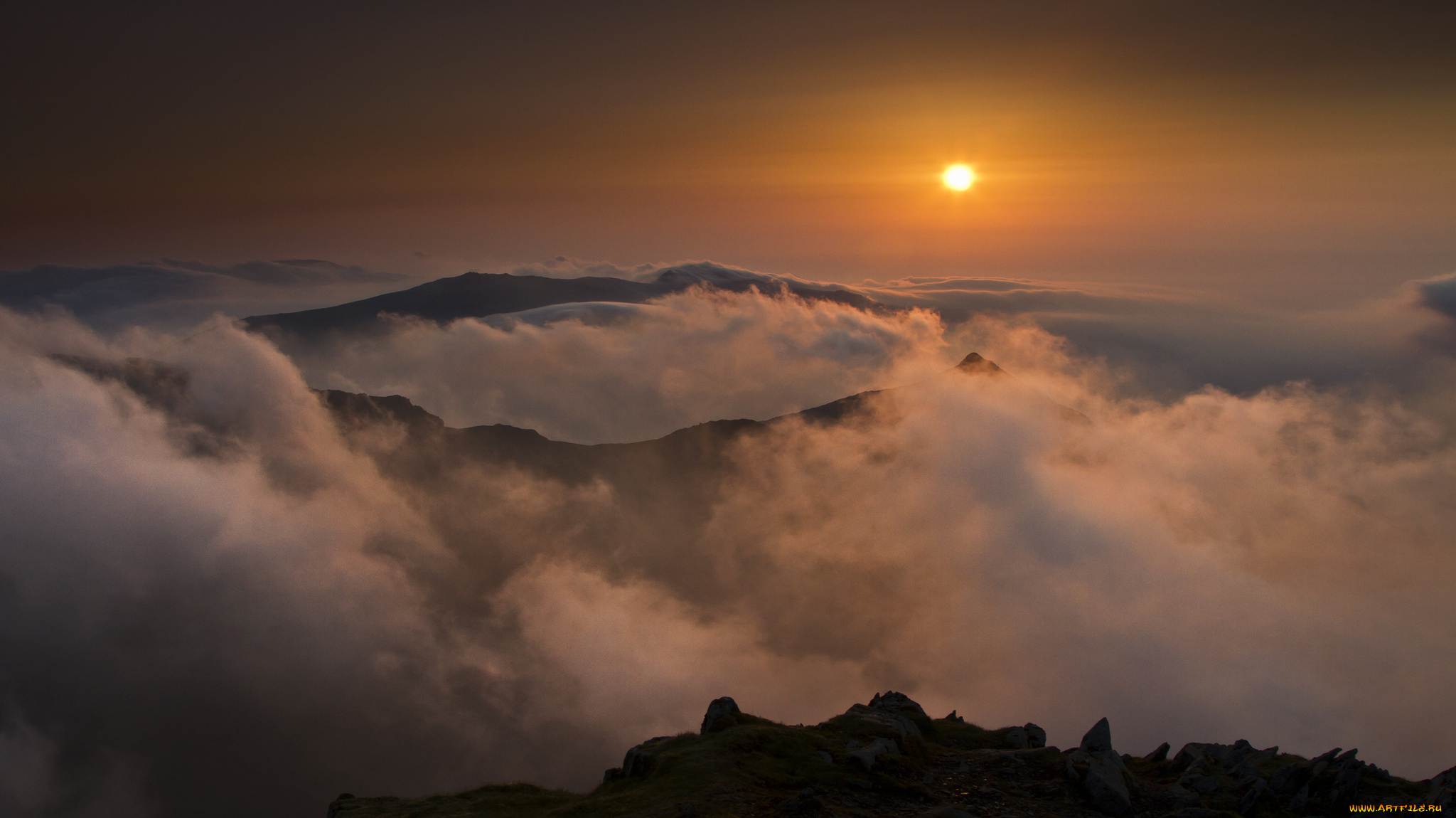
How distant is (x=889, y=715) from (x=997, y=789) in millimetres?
14116

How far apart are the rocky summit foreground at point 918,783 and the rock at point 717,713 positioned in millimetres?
174

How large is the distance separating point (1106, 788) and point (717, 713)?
29.7 meters

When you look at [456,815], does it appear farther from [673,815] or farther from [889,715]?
[889,715]

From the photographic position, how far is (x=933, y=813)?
125ft

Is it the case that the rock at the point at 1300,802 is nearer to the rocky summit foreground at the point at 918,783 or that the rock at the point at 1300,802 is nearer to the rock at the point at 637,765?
the rocky summit foreground at the point at 918,783

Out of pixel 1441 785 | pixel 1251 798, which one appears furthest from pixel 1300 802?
pixel 1441 785

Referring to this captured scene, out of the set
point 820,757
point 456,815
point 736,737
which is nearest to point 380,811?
point 456,815

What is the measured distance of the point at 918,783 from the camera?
4750 centimetres

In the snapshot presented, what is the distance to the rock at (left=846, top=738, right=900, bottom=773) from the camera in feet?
157

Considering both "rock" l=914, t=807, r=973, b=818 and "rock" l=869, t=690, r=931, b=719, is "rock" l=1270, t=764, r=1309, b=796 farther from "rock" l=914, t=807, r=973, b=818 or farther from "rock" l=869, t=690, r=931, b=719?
"rock" l=914, t=807, r=973, b=818

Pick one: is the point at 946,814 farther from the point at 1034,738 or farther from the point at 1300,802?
the point at 1034,738

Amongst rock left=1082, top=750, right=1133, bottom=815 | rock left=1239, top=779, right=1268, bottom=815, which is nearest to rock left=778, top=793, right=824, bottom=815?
rock left=1082, top=750, right=1133, bottom=815

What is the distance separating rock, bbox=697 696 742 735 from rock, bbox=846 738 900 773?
11825mm

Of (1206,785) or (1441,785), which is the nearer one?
(1441,785)
